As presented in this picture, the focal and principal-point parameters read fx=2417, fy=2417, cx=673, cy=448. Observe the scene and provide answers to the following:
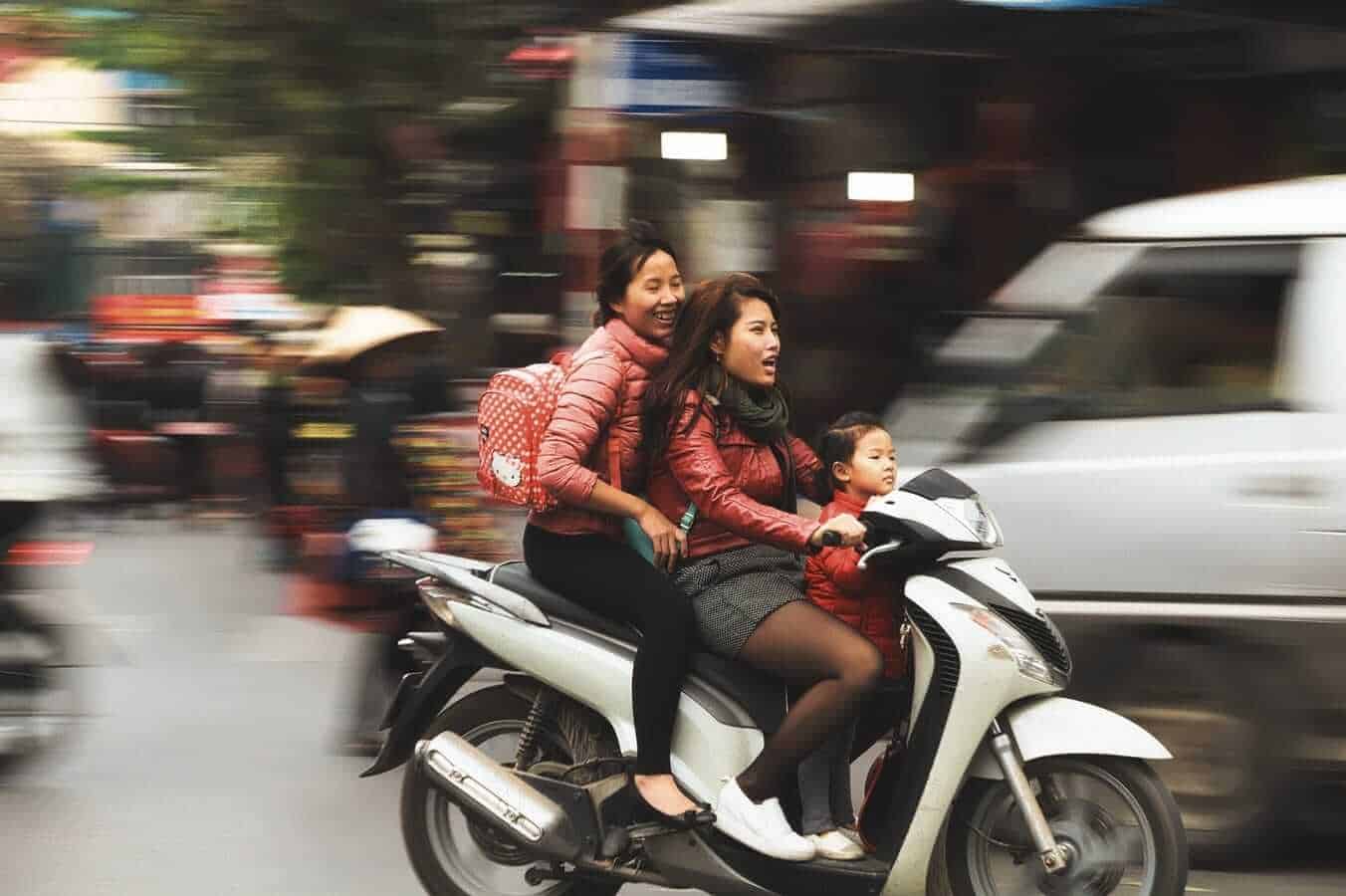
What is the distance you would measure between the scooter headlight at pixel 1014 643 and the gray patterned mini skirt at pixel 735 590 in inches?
16.3

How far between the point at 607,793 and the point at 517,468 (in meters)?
0.76

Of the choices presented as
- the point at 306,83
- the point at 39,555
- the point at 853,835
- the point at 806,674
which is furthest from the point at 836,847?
the point at 306,83

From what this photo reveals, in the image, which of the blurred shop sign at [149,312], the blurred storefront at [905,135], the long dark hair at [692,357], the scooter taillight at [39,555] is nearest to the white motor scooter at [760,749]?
the long dark hair at [692,357]

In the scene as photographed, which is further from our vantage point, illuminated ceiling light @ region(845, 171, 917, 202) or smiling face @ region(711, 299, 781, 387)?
illuminated ceiling light @ region(845, 171, 917, 202)

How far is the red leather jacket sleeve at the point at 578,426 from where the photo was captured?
5211 mm

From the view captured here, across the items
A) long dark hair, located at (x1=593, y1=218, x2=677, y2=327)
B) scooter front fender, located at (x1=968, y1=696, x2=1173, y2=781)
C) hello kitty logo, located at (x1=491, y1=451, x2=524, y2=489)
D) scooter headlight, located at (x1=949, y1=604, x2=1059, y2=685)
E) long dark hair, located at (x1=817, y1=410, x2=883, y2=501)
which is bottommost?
scooter front fender, located at (x1=968, y1=696, x2=1173, y2=781)

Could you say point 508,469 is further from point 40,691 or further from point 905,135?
point 905,135

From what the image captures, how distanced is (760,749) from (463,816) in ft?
2.61

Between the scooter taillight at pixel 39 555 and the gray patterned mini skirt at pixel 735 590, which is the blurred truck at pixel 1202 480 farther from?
the scooter taillight at pixel 39 555

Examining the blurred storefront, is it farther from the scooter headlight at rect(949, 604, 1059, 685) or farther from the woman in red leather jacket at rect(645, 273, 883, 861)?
the scooter headlight at rect(949, 604, 1059, 685)

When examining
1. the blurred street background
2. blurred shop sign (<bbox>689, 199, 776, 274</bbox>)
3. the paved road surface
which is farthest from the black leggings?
blurred shop sign (<bbox>689, 199, 776, 274</bbox>)

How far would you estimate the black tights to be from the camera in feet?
16.8

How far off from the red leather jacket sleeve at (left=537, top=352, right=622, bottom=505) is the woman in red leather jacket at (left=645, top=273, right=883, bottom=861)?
11 centimetres

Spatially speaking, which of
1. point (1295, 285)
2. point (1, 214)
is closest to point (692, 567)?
point (1295, 285)
